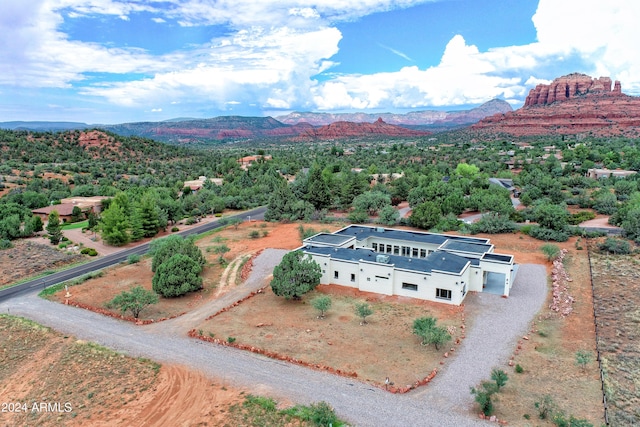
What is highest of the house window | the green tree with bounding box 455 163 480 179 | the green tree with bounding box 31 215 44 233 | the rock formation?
the rock formation

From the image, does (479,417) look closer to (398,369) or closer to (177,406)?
(398,369)

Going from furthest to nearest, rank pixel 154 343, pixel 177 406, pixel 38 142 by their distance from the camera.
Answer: pixel 38 142 < pixel 154 343 < pixel 177 406

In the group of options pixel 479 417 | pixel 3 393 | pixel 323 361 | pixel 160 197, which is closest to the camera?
pixel 479 417

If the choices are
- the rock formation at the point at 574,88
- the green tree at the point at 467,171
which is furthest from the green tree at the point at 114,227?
the rock formation at the point at 574,88

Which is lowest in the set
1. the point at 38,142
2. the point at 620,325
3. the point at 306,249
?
the point at 620,325

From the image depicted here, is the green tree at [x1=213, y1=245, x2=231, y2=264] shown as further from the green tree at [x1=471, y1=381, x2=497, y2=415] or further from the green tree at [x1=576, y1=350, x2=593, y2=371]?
the green tree at [x1=576, y1=350, x2=593, y2=371]

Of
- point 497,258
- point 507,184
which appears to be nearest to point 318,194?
point 497,258

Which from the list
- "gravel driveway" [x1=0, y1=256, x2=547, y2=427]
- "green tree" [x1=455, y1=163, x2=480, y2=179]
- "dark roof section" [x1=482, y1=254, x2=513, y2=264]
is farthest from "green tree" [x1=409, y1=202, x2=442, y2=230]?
"green tree" [x1=455, y1=163, x2=480, y2=179]

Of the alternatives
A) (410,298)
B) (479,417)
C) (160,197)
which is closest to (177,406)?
(479,417)
